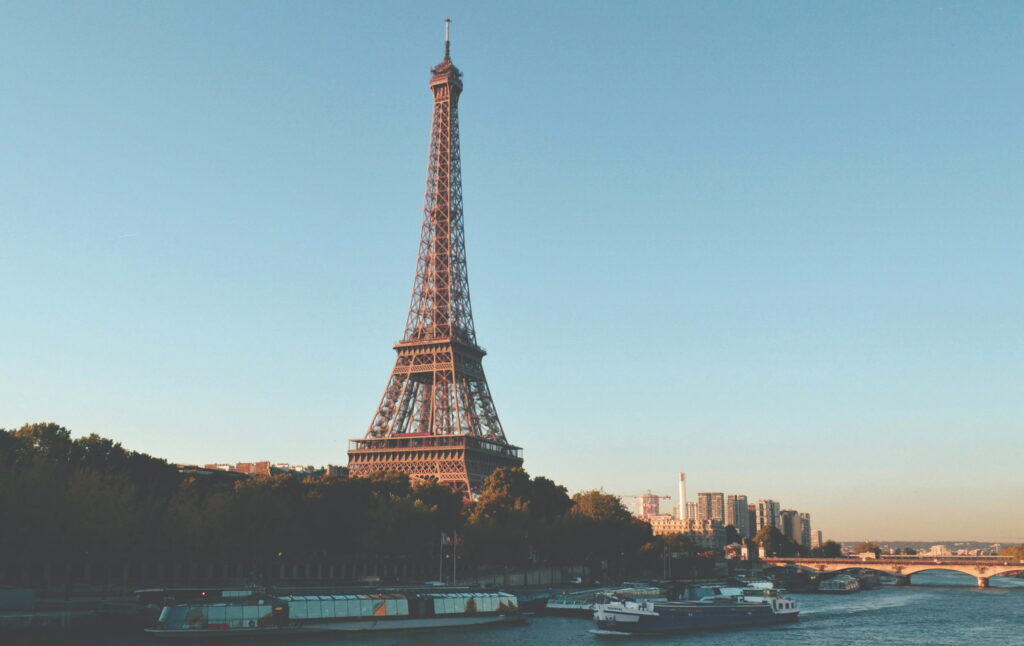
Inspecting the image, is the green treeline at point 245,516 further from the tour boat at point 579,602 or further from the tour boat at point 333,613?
the tour boat at point 579,602

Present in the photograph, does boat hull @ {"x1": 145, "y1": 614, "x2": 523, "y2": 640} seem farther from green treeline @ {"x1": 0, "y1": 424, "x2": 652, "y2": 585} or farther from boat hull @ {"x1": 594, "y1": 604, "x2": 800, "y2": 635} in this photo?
green treeline @ {"x1": 0, "y1": 424, "x2": 652, "y2": 585}

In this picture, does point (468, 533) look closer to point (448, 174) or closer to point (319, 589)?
point (319, 589)

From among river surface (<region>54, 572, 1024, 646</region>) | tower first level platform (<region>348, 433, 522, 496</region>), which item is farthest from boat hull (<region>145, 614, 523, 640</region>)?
tower first level platform (<region>348, 433, 522, 496</region>)

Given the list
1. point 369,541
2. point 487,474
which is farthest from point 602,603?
point 487,474

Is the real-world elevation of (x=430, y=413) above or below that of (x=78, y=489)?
above

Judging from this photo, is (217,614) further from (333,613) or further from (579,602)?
(579,602)

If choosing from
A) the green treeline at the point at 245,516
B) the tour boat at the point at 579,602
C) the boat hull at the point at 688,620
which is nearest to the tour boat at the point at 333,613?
the boat hull at the point at 688,620

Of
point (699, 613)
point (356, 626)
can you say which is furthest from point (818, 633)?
point (356, 626)

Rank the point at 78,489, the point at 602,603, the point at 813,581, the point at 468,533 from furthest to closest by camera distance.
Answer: the point at 813,581 → the point at 468,533 → the point at 602,603 → the point at 78,489
